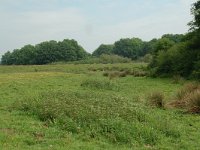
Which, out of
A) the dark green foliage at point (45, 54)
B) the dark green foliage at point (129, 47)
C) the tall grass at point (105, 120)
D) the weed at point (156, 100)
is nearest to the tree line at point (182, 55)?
the weed at point (156, 100)

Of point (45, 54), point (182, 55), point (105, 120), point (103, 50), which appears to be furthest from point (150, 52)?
point (103, 50)

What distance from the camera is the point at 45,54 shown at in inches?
5266

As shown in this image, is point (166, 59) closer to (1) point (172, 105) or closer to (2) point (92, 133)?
(1) point (172, 105)

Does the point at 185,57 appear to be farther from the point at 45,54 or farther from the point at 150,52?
the point at 45,54

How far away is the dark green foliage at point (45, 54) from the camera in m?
133

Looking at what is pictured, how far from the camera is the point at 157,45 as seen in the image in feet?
182

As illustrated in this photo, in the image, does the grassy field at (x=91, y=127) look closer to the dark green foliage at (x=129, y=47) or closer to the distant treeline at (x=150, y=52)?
the distant treeline at (x=150, y=52)

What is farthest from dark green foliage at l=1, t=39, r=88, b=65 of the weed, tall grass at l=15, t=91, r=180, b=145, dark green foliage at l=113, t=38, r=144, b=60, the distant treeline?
tall grass at l=15, t=91, r=180, b=145

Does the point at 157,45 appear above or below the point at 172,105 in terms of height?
above

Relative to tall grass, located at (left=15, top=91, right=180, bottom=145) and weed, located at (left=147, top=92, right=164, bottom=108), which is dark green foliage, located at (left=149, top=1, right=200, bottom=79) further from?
tall grass, located at (left=15, top=91, right=180, bottom=145)

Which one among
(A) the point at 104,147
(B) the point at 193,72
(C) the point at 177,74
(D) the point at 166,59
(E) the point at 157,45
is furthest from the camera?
(E) the point at 157,45

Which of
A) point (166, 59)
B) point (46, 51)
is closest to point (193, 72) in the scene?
point (166, 59)

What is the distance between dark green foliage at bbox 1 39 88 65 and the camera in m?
133

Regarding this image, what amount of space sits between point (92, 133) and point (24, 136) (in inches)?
81.2
